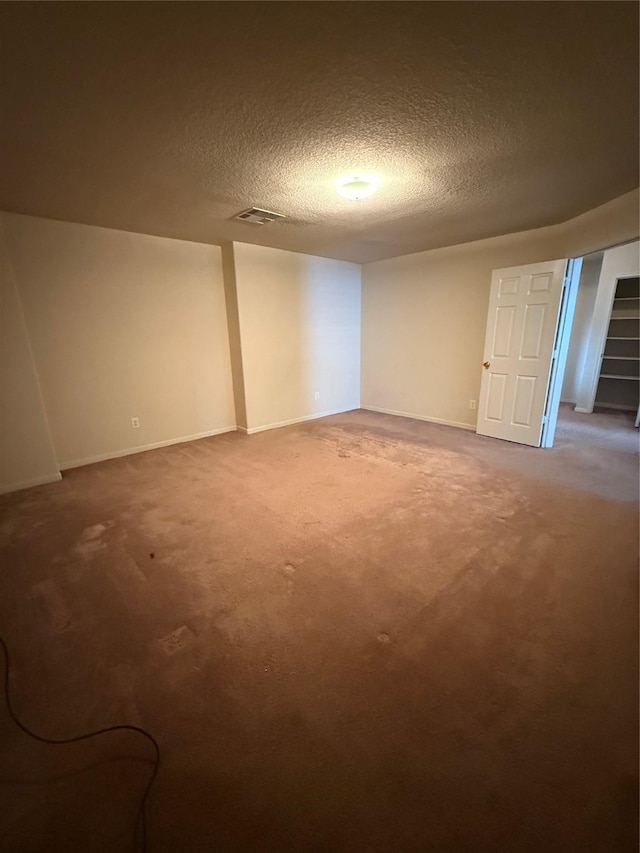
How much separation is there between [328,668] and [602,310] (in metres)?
6.49

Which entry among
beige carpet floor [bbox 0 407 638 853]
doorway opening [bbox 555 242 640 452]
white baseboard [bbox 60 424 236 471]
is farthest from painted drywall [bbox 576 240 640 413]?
white baseboard [bbox 60 424 236 471]

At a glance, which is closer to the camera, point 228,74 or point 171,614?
point 228,74

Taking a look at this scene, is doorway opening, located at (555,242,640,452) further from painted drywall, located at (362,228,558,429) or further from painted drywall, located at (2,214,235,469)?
painted drywall, located at (2,214,235,469)

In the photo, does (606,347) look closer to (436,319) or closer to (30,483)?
(436,319)

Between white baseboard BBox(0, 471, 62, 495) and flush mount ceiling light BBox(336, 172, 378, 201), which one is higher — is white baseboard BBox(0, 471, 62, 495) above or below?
below

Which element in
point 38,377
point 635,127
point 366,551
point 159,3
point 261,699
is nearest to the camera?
point 159,3

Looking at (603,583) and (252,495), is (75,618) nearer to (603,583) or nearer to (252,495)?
(252,495)

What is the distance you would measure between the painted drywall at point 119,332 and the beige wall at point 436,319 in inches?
98.2

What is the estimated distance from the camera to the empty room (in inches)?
42.9

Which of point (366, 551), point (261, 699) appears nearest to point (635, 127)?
point (366, 551)

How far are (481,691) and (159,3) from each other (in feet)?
9.04

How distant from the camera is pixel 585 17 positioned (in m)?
1.22

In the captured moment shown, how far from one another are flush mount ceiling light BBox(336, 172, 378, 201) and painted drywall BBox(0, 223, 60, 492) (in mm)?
2824

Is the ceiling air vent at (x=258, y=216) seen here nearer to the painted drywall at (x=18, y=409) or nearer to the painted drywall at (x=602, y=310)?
the painted drywall at (x=18, y=409)
